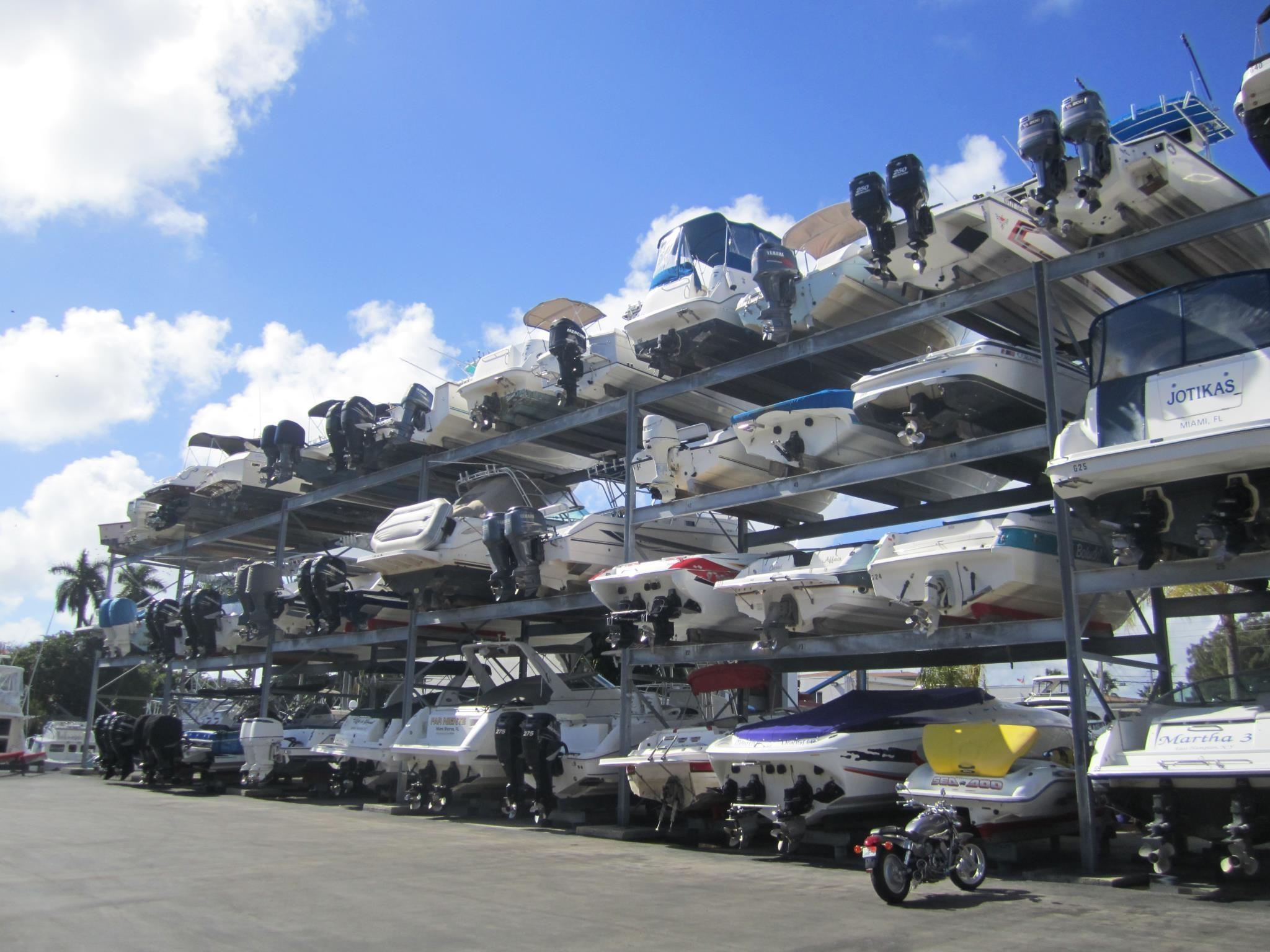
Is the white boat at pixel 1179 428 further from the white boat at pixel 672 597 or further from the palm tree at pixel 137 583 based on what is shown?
the palm tree at pixel 137 583

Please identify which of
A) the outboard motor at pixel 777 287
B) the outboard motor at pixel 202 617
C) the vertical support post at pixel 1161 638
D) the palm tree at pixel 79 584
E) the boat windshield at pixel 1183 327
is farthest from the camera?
the palm tree at pixel 79 584

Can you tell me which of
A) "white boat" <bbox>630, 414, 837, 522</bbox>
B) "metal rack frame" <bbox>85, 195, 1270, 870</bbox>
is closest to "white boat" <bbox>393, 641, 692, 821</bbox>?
"metal rack frame" <bbox>85, 195, 1270, 870</bbox>

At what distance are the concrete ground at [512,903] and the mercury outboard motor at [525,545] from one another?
12.5 ft

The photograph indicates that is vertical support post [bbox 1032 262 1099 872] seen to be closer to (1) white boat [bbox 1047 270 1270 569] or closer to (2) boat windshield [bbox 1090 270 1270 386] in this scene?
(1) white boat [bbox 1047 270 1270 569]

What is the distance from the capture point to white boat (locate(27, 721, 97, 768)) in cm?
2843

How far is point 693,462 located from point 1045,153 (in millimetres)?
5685

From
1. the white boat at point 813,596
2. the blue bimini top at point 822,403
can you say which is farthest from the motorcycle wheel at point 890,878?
the blue bimini top at point 822,403

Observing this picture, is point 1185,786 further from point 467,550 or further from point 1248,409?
point 467,550

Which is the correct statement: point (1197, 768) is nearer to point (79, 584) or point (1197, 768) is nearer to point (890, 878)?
point (890, 878)

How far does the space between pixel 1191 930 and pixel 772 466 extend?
7840mm

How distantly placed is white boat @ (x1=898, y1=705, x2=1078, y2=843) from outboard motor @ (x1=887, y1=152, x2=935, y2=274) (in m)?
5.07

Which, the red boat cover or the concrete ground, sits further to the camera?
the red boat cover

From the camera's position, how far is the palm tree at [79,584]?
58.8 m

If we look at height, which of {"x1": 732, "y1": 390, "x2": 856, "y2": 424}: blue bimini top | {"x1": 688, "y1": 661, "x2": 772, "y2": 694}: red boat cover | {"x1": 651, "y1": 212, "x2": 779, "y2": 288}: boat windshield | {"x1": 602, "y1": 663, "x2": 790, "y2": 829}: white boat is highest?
{"x1": 651, "y1": 212, "x2": 779, "y2": 288}: boat windshield
